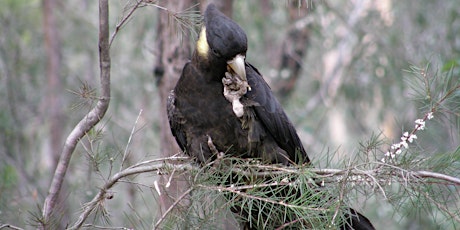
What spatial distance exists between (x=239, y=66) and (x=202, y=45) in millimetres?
322

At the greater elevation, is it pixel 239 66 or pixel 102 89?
pixel 239 66

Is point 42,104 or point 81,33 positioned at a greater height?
point 81,33

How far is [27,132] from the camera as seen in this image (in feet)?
25.9

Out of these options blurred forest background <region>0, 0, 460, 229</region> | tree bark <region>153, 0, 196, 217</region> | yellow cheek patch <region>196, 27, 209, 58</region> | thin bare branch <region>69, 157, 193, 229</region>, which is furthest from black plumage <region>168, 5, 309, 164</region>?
blurred forest background <region>0, 0, 460, 229</region>

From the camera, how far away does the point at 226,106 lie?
10.8 feet

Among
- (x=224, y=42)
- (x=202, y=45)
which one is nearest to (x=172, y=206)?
(x=224, y=42)

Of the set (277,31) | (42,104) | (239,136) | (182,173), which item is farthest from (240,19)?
(182,173)

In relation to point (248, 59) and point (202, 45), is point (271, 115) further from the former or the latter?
point (248, 59)

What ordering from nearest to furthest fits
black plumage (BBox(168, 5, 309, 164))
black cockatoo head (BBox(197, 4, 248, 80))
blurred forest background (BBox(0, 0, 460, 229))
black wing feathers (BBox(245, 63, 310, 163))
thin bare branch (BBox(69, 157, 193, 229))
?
thin bare branch (BBox(69, 157, 193, 229))
black cockatoo head (BBox(197, 4, 248, 80))
black plumage (BBox(168, 5, 309, 164))
black wing feathers (BBox(245, 63, 310, 163))
blurred forest background (BBox(0, 0, 460, 229))

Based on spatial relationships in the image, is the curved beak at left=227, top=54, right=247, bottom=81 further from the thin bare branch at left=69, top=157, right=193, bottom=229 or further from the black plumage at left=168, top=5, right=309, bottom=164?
the thin bare branch at left=69, top=157, right=193, bottom=229

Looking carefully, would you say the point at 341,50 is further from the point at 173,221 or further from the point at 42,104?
the point at 173,221

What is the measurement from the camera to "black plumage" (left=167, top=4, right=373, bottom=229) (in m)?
3.22

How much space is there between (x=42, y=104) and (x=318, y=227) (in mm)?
6439

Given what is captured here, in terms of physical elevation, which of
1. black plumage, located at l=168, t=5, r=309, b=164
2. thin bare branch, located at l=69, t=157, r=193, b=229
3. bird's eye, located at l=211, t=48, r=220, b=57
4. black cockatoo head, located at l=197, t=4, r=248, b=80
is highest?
black cockatoo head, located at l=197, t=4, r=248, b=80
